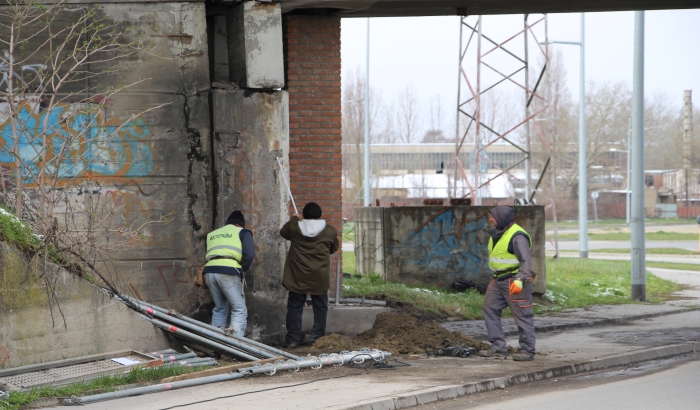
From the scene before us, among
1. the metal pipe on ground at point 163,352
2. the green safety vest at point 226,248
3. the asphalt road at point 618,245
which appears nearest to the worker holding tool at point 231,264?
the green safety vest at point 226,248

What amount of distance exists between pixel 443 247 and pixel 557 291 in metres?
2.73

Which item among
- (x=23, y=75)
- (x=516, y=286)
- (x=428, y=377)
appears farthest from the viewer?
(x=23, y=75)

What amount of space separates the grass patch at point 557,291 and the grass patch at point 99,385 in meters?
6.11

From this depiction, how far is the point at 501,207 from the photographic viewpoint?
1008 centimetres

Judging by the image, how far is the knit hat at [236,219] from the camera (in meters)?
10.3

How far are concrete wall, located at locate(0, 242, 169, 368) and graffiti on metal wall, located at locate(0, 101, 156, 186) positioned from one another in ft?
8.10

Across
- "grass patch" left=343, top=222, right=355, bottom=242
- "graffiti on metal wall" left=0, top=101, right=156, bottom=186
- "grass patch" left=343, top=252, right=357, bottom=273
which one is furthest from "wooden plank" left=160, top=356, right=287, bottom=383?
"grass patch" left=343, top=222, right=355, bottom=242

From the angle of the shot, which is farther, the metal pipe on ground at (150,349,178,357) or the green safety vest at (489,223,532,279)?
the green safety vest at (489,223,532,279)

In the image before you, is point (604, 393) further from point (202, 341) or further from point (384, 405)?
point (202, 341)

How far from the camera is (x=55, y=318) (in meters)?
8.20

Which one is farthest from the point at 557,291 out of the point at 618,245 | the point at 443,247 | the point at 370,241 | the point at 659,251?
the point at 618,245

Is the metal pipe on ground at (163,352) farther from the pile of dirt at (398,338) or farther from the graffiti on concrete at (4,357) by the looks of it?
the pile of dirt at (398,338)

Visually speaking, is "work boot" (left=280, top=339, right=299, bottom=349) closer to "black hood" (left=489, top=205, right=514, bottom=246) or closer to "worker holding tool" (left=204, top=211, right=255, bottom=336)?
"worker holding tool" (left=204, top=211, right=255, bottom=336)

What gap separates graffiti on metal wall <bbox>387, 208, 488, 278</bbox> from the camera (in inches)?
650
